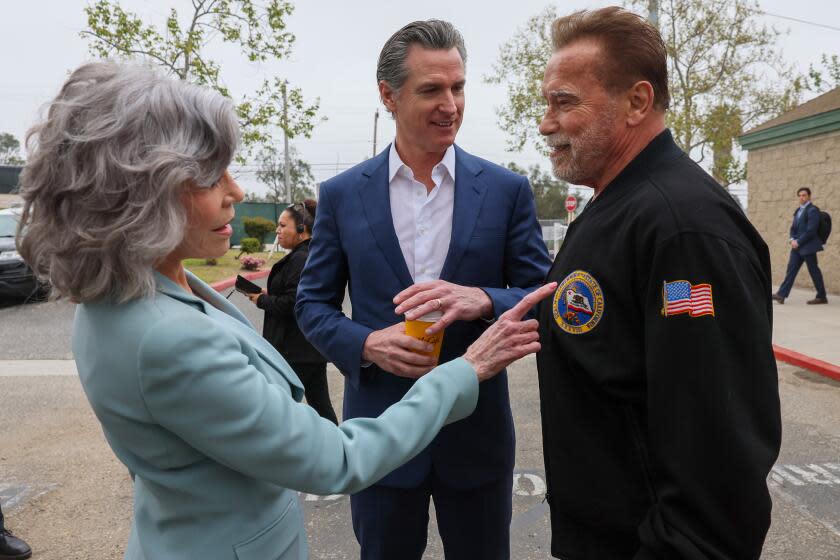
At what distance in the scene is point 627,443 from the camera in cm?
149

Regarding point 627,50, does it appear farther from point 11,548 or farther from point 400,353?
point 11,548

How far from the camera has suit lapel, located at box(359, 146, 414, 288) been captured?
6.97ft

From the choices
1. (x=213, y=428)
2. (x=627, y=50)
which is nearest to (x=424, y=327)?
(x=213, y=428)

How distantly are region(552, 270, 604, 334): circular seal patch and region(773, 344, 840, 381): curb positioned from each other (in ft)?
20.7

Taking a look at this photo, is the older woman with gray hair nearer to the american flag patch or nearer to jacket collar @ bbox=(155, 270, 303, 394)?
jacket collar @ bbox=(155, 270, 303, 394)

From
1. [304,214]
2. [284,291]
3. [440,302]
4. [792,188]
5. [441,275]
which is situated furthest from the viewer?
[792,188]

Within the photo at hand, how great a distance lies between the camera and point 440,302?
1799 millimetres

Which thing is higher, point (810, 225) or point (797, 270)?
point (810, 225)

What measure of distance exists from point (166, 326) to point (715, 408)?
1.08 meters

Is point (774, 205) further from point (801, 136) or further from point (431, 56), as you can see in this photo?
point (431, 56)

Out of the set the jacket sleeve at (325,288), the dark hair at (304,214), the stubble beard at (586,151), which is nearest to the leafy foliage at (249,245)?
the dark hair at (304,214)

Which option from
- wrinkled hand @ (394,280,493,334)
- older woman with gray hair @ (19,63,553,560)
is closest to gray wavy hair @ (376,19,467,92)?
wrinkled hand @ (394,280,493,334)

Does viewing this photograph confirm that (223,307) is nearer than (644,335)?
No

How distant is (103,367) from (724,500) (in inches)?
49.6
